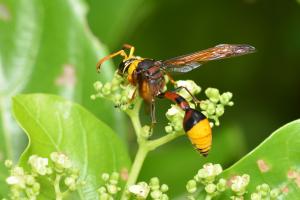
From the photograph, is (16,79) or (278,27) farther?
(278,27)

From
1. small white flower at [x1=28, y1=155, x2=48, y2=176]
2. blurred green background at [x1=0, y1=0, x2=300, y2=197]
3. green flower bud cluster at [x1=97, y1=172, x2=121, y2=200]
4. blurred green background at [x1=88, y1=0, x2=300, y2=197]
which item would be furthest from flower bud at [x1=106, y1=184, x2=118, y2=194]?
blurred green background at [x1=88, y1=0, x2=300, y2=197]

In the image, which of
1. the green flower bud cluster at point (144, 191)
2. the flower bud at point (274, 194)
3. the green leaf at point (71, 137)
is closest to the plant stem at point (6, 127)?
the green leaf at point (71, 137)

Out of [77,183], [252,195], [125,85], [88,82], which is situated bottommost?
[252,195]

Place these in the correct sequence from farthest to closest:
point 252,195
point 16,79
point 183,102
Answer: point 16,79 < point 183,102 < point 252,195

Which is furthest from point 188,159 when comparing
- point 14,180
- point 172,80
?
point 14,180

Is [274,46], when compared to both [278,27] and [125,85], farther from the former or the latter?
[125,85]

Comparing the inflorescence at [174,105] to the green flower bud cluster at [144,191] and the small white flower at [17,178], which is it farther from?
the small white flower at [17,178]

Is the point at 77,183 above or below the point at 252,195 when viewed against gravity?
above

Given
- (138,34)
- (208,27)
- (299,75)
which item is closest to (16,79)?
(138,34)
